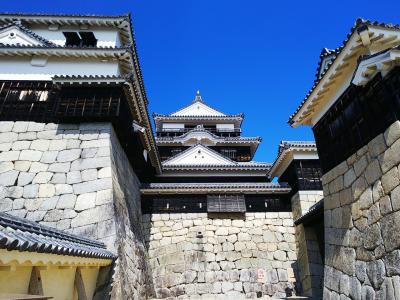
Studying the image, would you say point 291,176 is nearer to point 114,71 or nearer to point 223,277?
point 223,277

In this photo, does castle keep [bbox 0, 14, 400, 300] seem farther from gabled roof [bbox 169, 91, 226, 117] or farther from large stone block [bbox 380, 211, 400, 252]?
gabled roof [bbox 169, 91, 226, 117]

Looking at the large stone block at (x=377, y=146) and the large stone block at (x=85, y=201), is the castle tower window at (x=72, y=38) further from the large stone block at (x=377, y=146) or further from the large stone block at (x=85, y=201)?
Result: the large stone block at (x=377, y=146)

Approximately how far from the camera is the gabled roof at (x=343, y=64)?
5285mm

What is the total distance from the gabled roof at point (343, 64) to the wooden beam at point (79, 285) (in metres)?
6.78

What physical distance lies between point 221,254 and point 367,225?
7.10 m

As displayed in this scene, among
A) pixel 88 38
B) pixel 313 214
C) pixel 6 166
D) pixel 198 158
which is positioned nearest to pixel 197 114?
pixel 198 158

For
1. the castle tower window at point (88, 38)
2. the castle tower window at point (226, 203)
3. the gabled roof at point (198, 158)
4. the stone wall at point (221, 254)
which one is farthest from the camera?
the gabled roof at point (198, 158)

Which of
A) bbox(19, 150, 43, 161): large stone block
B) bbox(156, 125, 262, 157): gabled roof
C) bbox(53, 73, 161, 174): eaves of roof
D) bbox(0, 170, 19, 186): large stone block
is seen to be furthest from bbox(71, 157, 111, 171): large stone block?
bbox(156, 125, 262, 157): gabled roof

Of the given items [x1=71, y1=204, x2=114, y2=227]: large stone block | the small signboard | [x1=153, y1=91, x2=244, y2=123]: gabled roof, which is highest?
[x1=153, y1=91, x2=244, y2=123]: gabled roof

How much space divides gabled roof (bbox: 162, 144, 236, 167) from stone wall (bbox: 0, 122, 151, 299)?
811cm

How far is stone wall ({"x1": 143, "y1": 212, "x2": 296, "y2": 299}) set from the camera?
10641mm

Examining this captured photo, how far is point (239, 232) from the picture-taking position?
12.0 meters

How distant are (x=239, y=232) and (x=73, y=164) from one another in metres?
7.61

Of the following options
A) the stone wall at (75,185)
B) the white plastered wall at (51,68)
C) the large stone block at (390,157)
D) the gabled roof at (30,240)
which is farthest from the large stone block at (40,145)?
the large stone block at (390,157)
